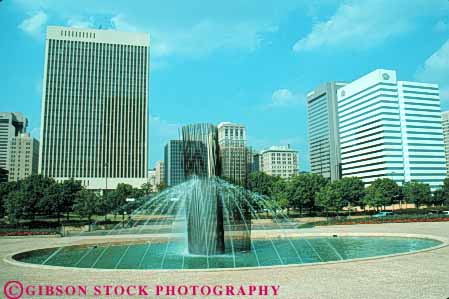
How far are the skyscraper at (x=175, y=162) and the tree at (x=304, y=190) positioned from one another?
59.1 ft

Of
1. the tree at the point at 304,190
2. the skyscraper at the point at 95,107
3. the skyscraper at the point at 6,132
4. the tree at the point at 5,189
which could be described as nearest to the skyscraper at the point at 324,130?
the skyscraper at the point at 95,107

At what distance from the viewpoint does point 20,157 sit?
159 meters

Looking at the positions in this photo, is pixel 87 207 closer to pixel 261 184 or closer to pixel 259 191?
pixel 259 191

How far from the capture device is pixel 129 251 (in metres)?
18.2

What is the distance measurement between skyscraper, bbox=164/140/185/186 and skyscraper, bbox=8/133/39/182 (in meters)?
62.9

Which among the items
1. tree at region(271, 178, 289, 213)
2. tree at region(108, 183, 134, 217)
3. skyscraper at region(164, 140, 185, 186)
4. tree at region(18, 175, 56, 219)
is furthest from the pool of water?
tree at region(108, 183, 134, 217)

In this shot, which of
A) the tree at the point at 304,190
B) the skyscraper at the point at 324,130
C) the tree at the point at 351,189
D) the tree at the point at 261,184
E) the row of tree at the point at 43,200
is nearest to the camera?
the row of tree at the point at 43,200

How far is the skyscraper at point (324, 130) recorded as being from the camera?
530ft

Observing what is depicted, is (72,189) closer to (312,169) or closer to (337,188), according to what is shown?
(337,188)

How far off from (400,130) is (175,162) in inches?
2941

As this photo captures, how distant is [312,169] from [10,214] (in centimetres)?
16128

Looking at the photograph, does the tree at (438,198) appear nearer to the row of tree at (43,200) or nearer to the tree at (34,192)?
the row of tree at (43,200)

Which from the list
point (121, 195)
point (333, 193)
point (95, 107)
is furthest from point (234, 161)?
point (95, 107)

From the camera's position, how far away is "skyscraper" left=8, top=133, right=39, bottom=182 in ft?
516
